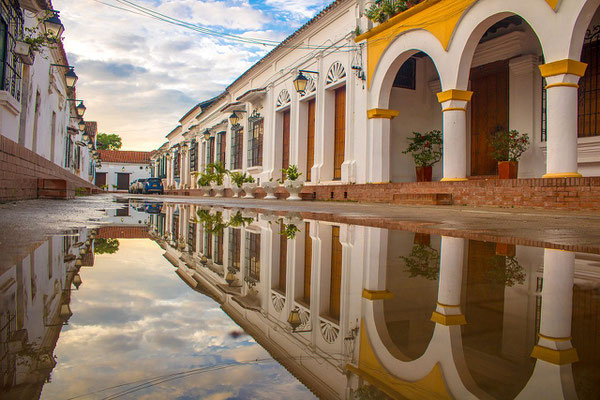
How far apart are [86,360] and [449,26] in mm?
11701

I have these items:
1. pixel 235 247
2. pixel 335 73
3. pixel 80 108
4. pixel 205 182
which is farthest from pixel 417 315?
pixel 205 182

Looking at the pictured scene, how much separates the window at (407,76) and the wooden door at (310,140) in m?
4.31

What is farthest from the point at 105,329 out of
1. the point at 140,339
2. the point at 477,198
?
the point at 477,198

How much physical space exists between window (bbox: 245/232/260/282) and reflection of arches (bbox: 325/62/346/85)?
521 inches

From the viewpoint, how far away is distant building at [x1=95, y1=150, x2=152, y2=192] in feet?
218

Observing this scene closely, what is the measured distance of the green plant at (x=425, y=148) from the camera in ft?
46.1

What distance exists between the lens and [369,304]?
119 cm

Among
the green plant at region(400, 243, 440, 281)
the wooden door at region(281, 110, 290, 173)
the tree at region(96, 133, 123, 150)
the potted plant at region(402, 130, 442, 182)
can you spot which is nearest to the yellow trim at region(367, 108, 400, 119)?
the potted plant at region(402, 130, 442, 182)

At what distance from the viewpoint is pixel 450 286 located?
1.41 metres

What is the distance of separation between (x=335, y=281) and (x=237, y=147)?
26793 mm

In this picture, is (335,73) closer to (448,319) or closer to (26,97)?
(26,97)

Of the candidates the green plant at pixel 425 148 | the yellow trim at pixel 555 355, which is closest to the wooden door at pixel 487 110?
the green plant at pixel 425 148

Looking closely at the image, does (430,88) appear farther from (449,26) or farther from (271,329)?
(271,329)

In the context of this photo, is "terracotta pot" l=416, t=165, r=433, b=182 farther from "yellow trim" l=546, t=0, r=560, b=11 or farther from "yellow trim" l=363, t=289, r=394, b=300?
"yellow trim" l=363, t=289, r=394, b=300
